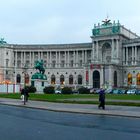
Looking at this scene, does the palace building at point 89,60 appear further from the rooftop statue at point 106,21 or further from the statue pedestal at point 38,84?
the statue pedestal at point 38,84

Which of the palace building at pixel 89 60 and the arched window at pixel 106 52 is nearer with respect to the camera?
the palace building at pixel 89 60

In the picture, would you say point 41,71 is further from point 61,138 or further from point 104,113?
point 61,138

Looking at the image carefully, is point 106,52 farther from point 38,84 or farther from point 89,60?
point 38,84

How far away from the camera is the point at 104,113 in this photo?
33250 mm

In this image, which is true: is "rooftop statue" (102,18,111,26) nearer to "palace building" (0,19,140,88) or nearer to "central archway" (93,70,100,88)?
"palace building" (0,19,140,88)

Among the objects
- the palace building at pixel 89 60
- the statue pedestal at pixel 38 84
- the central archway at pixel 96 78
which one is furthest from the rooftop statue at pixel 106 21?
the statue pedestal at pixel 38 84

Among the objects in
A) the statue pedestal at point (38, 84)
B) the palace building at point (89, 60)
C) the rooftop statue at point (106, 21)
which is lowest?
the statue pedestal at point (38, 84)

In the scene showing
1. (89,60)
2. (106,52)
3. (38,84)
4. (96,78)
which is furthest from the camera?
(89,60)

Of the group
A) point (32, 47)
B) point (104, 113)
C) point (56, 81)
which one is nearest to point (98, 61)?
point (56, 81)

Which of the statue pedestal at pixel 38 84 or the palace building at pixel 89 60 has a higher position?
the palace building at pixel 89 60

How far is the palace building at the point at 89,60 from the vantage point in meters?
142

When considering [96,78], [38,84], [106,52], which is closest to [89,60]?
[106,52]

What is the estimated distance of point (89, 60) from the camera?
158 meters

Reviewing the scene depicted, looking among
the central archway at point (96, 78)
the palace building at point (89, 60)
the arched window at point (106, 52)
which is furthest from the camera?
the arched window at point (106, 52)
